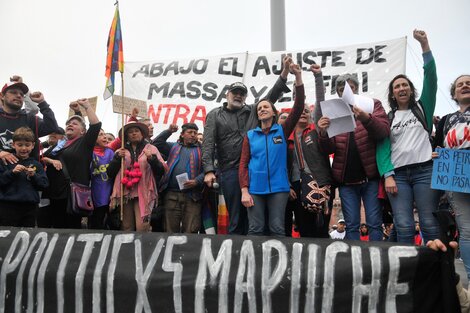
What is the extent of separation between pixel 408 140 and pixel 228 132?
1524 millimetres

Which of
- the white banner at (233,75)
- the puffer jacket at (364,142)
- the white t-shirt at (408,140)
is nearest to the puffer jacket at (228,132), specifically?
the puffer jacket at (364,142)

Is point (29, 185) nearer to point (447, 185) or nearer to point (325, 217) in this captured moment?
point (325, 217)

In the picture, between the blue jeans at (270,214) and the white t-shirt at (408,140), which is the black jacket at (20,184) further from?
the white t-shirt at (408,140)

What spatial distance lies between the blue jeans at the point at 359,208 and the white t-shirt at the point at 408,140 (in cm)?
28

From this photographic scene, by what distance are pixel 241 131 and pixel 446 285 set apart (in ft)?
7.86

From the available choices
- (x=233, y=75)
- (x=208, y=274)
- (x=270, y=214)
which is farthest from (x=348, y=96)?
(x=233, y=75)

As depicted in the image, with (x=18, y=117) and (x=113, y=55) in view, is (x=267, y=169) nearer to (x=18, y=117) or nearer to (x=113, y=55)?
(x=18, y=117)

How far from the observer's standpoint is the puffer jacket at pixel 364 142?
143 inches

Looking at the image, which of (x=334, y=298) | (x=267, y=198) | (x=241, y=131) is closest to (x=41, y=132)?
(x=241, y=131)

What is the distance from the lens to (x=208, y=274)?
2.73m

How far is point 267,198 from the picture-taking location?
3.89 m

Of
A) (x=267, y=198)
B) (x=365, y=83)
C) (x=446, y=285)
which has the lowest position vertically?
(x=446, y=285)

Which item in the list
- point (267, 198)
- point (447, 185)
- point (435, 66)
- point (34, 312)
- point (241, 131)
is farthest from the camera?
point (241, 131)

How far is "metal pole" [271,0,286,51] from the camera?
9.04m
